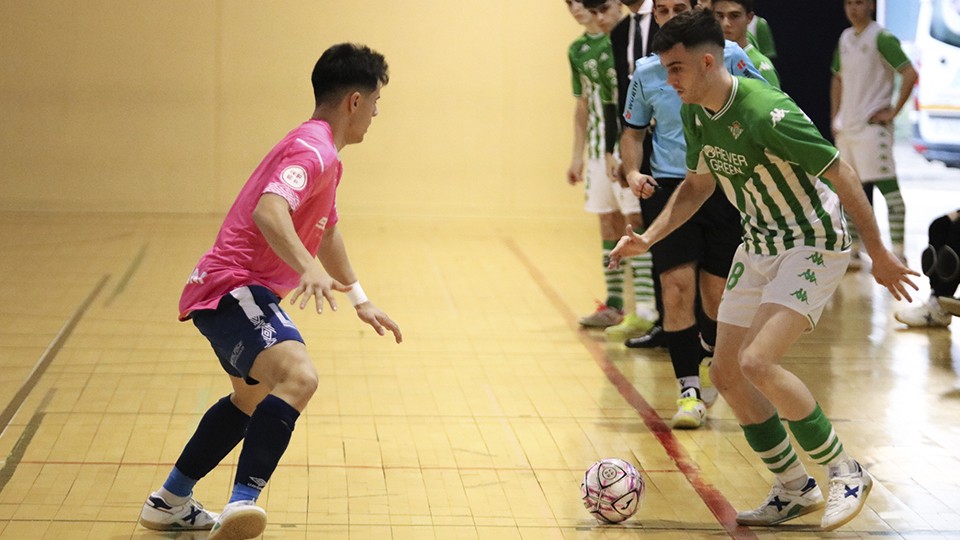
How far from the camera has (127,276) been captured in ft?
29.2

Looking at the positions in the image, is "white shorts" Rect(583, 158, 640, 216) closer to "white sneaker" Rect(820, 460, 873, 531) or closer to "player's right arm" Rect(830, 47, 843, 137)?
"player's right arm" Rect(830, 47, 843, 137)

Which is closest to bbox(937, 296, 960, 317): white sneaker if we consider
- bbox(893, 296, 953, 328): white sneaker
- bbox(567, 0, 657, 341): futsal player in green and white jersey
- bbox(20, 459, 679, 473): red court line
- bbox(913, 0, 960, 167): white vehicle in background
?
bbox(893, 296, 953, 328): white sneaker

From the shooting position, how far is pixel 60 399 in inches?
218

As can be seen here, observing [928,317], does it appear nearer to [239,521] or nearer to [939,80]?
[239,521]

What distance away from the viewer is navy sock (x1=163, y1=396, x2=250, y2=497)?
386 centimetres

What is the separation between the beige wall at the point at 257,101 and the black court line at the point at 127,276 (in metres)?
2.43

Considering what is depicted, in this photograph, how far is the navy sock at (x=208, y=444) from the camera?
3.86 meters

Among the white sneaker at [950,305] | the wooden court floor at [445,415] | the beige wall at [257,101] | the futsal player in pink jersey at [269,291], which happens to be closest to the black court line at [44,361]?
the wooden court floor at [445,415]

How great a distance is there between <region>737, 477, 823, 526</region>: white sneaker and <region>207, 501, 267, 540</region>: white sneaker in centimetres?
162

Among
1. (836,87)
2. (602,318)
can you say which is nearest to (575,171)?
(602,318)

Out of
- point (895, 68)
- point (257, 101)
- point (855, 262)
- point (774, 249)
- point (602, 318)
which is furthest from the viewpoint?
point (257, 101)

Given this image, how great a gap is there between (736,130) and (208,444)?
6.33 ft

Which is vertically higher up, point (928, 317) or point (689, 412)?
point (689, 412)

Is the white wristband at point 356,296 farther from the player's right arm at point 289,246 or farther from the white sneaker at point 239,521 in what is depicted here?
the white sneaker at point 239,521
